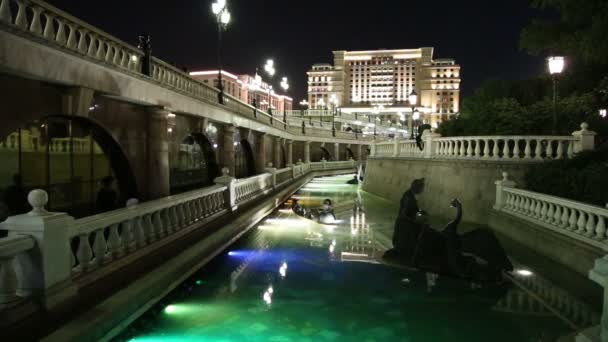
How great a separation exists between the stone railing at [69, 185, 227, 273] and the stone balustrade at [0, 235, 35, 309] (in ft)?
2.59

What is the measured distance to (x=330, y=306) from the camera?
6402 millimetres

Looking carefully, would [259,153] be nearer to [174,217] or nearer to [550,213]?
[174,217]

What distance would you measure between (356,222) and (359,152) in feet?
161

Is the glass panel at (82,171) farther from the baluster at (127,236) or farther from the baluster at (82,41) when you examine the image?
the baluster at (127,236)

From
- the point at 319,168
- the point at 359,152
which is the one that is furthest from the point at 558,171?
the point at 359,152

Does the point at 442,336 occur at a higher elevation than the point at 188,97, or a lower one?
lower

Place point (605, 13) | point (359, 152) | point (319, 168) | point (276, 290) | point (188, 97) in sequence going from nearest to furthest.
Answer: point (276, 290), point (605, 13), point (188, 97), point (319, 168), point (359, 152)

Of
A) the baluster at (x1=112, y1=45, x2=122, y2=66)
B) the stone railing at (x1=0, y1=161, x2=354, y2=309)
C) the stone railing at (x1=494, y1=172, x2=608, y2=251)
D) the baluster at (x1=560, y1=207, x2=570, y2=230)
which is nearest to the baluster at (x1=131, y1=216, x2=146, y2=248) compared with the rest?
the stone railing at (x1=0, y1=161, x2=354, y2=309)

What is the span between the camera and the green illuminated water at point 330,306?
5.45 metres

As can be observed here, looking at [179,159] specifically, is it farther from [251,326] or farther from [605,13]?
[605,13]

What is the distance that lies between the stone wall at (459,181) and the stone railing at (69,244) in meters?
8.78

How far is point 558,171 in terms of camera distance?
1072 centimetres

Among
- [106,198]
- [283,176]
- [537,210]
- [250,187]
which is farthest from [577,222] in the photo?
[283,176]

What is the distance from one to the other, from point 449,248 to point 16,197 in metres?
→ 8.50
